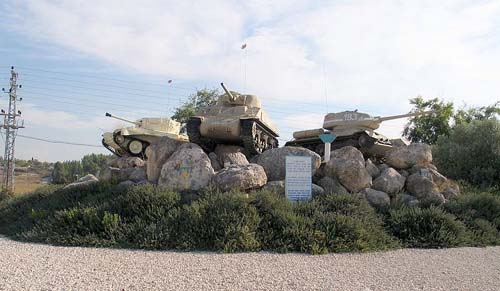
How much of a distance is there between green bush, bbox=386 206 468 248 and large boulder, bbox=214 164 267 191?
286 centimetres

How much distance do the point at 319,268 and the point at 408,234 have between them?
3.22 m

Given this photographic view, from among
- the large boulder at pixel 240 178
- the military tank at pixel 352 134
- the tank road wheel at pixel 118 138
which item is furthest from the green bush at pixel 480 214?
the tank road wheel at pixel 118 138

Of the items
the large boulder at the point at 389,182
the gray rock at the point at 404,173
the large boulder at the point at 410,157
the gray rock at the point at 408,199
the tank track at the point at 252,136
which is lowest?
the gray rock at the point at 408,199

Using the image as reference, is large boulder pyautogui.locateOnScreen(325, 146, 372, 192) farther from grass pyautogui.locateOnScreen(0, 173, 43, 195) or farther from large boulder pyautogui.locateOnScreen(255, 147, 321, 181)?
grass pyautogui.locateOnScreen(0, 173, 43, 195)

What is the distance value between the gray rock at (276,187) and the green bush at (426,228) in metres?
2.32

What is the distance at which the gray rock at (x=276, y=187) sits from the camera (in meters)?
10.0

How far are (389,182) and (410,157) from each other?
175 cm

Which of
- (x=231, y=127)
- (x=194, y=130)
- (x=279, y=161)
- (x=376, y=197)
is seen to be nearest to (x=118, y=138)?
(x=194, y=130)

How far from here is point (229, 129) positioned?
13633 mm

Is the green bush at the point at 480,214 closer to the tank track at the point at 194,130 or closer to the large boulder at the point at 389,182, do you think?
the large boulder at the point at 389,182

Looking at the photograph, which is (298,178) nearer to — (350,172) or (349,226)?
(350,172)

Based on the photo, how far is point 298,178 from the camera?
987cm

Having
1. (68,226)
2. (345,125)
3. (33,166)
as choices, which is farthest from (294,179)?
(33,166)

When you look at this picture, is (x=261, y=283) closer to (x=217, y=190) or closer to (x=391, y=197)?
(x=217, y=190)
